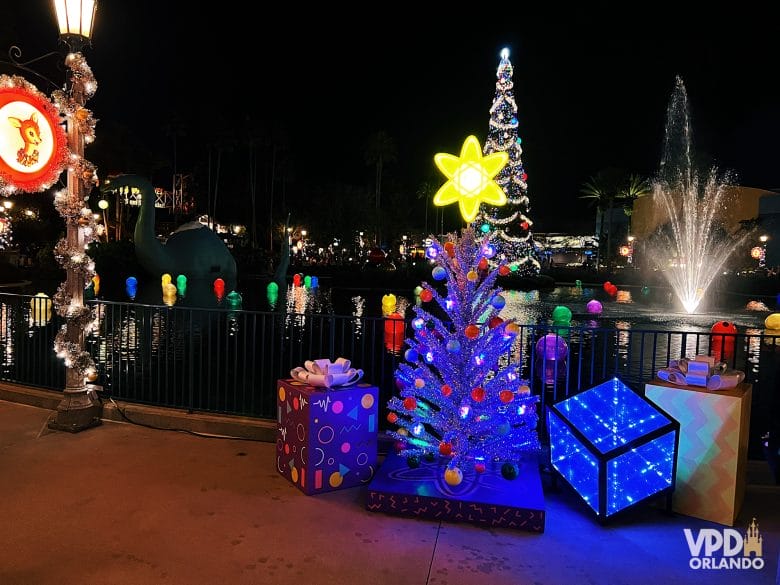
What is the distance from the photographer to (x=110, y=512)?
4.26m

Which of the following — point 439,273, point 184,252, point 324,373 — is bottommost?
point 324,373

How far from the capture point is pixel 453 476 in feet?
14.6

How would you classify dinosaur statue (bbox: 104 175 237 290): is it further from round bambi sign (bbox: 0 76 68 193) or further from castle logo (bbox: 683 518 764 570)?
castle logo (bbox: 683 518 764 570)

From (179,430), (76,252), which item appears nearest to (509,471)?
(179,430)

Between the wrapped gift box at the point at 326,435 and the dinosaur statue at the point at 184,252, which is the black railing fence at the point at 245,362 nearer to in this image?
the wrapped gift box at the point at 326,435

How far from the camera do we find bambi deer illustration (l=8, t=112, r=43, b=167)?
5516 millimetres

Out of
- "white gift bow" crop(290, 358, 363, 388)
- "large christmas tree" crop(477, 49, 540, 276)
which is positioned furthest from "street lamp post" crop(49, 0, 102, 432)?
"large christmas tree" crop(477, 49, 540, 276)

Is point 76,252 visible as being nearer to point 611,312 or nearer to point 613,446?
point 613,446

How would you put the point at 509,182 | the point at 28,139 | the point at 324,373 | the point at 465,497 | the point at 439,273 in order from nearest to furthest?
the point at 465,497, the point at 324,373, the point at 439,273, the point at 28,139, the point at 509,182

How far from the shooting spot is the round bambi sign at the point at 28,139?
541 cm

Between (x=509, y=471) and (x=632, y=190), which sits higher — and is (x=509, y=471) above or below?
below

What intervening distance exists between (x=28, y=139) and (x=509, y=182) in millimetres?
27581

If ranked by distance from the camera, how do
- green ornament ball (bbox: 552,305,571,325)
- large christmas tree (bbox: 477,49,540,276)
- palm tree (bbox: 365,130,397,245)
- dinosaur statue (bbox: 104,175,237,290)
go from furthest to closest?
palm tree (bbox: 365,130,397,245), large christmas tree (bbox: 477,49,540,276), dinosaur statue (bbox: 104,175,237,290), green ornament ball (bbox: 552,305,571,325)

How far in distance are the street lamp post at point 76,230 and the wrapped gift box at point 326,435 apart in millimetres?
2632
